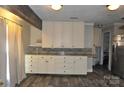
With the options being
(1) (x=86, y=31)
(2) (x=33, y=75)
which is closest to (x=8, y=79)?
(2) (x=33, y=75)

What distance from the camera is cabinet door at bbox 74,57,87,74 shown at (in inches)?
251

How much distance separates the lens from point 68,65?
6418 mm

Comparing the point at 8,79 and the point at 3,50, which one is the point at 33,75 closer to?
the point at 8,79

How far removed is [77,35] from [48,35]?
3.81 ft

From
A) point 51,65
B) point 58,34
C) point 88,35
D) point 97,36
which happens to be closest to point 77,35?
point 88,35

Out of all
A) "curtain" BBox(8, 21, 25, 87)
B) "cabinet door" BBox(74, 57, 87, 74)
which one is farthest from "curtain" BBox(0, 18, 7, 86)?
"cabinet door" BBox(74, 57, 87, 74)

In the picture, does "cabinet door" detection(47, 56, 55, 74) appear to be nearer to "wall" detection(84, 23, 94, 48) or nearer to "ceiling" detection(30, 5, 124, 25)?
"wall" detection(84, 23, 94, 48)

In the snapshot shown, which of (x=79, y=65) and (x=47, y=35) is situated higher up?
(x=47, y=35)

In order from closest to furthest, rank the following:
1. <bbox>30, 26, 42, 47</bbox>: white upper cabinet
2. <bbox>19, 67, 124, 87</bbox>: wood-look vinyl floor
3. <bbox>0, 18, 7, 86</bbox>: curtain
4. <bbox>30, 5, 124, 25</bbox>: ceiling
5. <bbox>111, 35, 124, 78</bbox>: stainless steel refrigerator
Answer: <bbox>0, 18, 7, 86</bbox>: curtain → <bbox>30, 5, 124, 25</bbox>: ceiling → <bbox>19, 67, 124, 87</bbox>: wood-look vinyl floor → <bbox>111, 35, 124, 78</bbox>: stainless steel refrigerator → <bbox>30, 26, 42, 47</bbox>: white upper cabinet

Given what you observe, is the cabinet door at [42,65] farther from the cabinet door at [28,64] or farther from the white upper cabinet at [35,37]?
the white upper cabinet at [35,37]

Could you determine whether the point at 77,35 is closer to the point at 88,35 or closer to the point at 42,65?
the point at 88,35

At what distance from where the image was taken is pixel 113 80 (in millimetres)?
4668

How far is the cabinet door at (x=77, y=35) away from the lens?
264 inches
